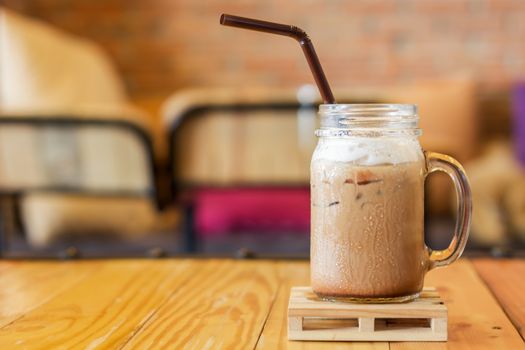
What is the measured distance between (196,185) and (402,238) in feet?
5.30

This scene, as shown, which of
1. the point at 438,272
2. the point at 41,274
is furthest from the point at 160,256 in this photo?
the point at 438,272

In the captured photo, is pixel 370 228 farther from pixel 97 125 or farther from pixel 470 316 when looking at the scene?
pixel 97 125

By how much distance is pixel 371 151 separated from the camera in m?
0.74

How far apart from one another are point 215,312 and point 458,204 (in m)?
0.25

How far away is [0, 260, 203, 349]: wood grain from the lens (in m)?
0.75

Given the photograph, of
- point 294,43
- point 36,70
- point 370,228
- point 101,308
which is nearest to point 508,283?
point 370,228

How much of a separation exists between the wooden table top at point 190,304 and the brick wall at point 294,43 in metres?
2.95

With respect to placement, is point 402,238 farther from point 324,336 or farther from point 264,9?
point 264,9

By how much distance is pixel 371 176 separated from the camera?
739 millimetres

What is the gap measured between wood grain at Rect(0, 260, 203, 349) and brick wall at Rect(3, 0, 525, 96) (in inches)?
118

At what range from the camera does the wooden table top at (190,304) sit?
0.73 m

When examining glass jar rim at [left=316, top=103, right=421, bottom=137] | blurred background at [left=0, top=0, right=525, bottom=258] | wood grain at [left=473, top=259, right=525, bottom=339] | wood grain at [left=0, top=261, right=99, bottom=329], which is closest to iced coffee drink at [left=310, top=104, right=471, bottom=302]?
glass jar rim at [left=316, top=103, right=421, bottom=137]

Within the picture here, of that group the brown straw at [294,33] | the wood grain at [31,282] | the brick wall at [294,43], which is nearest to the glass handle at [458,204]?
the brown straw at [294,33]

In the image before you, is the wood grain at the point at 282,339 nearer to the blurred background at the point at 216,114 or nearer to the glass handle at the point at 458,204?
the glass handle at the point at 458,204
